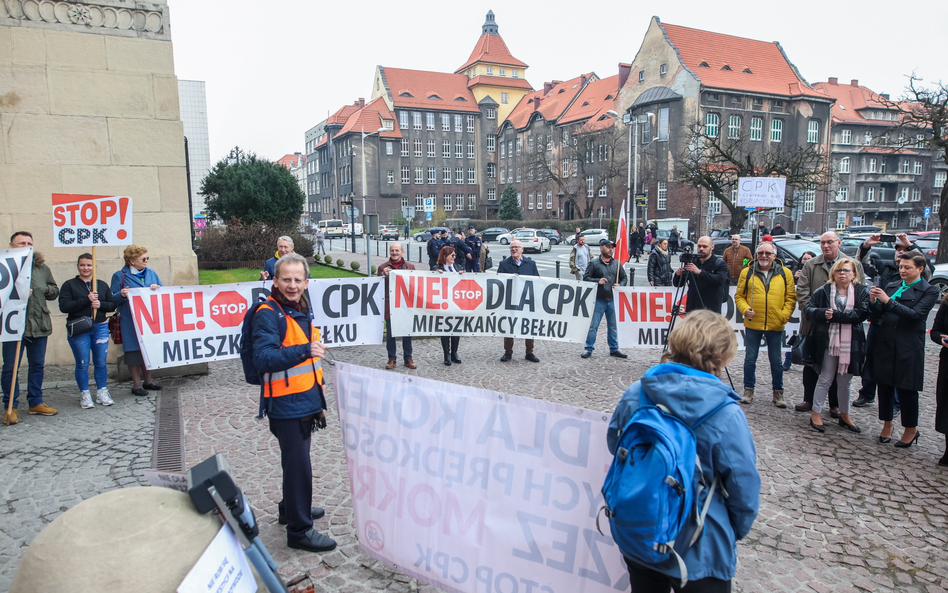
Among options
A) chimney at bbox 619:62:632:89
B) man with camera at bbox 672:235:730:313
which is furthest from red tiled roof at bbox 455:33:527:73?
man with camera at bbox 672:235:730:313

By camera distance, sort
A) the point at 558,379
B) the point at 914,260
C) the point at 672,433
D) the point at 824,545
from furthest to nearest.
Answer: the point at 558,379 → the point at 914,260 → the point at 824,545 → the point at 672,433

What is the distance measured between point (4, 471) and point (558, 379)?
611cm

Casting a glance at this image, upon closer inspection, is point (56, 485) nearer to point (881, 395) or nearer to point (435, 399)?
point (435, 399)

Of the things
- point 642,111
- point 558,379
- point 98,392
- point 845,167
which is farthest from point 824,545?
point 845,167

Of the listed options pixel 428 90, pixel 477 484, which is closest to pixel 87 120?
pixel 477 484

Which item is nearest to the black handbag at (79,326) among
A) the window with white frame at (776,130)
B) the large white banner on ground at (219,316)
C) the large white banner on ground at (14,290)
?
the large white banner on ground at (14,290)

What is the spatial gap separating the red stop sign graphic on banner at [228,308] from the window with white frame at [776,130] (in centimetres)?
6435

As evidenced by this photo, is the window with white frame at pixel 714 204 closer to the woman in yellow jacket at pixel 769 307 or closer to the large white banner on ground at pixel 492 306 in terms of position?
the large white banner on ground at pixel 492 306

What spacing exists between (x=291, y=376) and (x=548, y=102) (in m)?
84.3

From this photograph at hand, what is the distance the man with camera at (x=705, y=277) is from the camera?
26.5ft

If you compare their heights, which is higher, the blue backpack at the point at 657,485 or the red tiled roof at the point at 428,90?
the red tiled roof at the point at 428,90

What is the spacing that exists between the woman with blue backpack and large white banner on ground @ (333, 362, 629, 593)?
1.84 feet

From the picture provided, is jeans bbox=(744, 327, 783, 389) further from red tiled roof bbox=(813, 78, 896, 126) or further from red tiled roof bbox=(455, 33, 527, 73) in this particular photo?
red tiled roof bbox=(455, 33, 527, 73)

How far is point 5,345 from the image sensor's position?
21.3 ft
